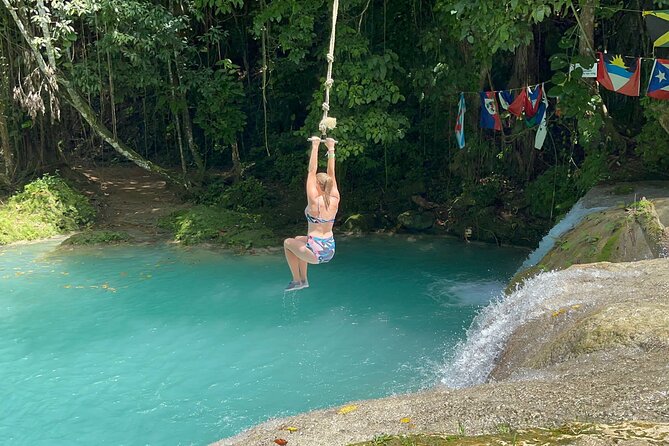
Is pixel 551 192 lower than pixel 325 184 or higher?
lower

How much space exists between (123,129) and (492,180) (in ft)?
33.3

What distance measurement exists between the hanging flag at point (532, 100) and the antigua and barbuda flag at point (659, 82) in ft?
6.71

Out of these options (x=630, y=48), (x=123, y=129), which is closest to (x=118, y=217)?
(x=123, y=129)

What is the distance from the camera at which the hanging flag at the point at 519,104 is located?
9.97 meters

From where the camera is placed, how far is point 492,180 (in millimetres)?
12023

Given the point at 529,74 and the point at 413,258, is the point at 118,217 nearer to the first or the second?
the point at 413,258

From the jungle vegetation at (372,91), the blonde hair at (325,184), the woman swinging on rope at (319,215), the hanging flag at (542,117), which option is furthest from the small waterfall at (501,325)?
the hanging flag at (542,117)

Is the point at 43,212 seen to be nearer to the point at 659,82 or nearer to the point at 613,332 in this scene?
the point at 659,82

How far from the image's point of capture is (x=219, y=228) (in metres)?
11.5

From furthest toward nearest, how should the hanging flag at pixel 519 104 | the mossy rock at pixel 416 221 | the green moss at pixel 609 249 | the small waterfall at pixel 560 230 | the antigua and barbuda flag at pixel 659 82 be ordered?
the mossy rock at pixel 416 221 → the hanging flag at pixel 519 104 → the antigua and barbuda flag at pixel 659 82 → the small waterfall at pixel 560 230 → the green moss at pixel 609 249

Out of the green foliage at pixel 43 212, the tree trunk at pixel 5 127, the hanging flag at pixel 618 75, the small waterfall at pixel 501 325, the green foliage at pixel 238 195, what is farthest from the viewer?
the green foliage at pixel 238 195

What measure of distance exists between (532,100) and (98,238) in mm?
7371

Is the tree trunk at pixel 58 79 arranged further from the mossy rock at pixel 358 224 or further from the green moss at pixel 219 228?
the mossy rock at pixel 358 224

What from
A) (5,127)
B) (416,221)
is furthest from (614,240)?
(5,127)
